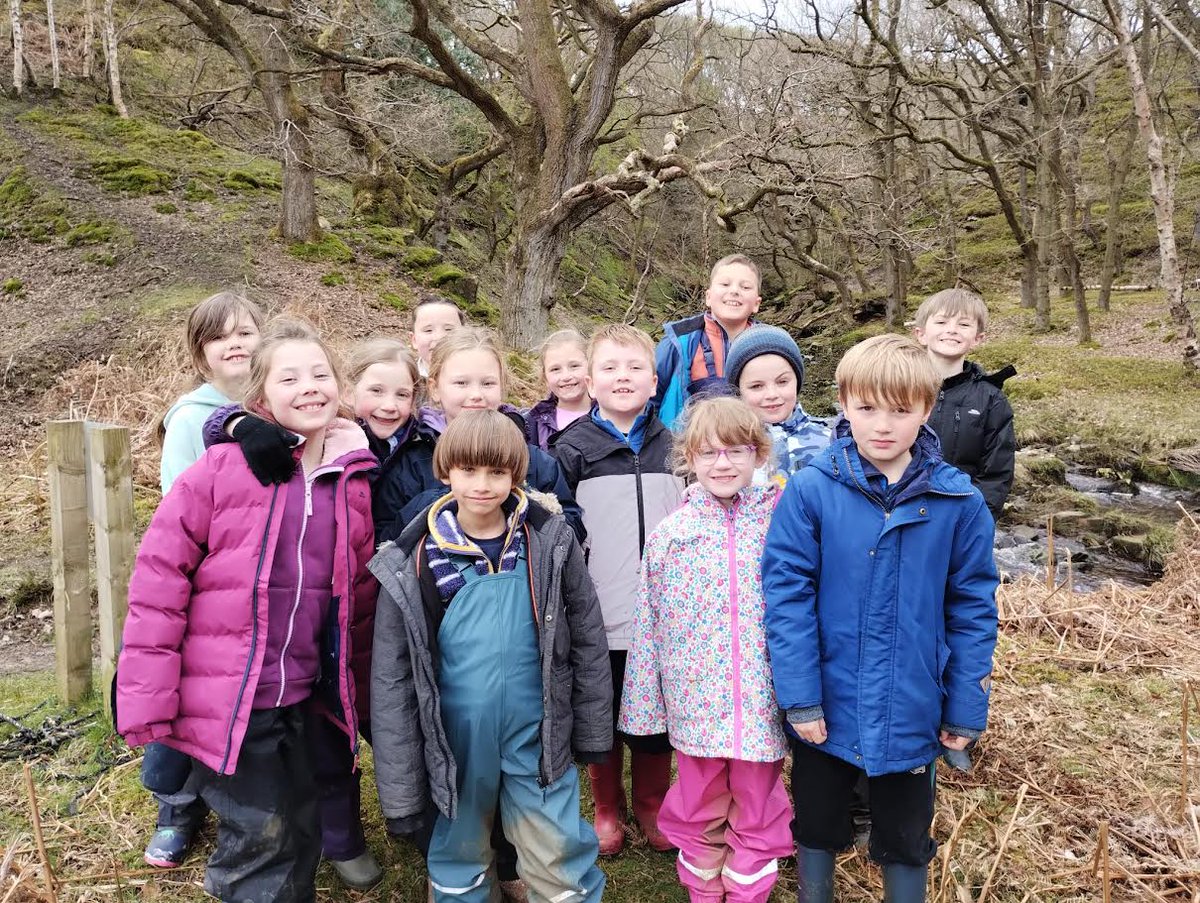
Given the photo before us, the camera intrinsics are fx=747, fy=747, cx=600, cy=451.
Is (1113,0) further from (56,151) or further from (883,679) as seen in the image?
(56,151)

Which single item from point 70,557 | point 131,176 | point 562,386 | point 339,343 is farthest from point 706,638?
point 131,176

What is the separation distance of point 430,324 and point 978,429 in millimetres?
2646

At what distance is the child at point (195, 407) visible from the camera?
2625mm

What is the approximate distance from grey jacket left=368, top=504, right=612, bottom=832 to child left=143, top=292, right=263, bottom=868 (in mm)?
846

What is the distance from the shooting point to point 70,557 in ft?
11.6

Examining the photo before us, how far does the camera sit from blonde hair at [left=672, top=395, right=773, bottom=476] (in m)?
2.40

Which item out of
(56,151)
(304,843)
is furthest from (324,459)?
(56,151)

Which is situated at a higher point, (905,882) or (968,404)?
(968,404)

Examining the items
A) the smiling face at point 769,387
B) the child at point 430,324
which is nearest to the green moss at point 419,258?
the child at point 430,324

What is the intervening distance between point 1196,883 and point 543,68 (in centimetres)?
953

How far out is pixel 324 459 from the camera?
2.39 m

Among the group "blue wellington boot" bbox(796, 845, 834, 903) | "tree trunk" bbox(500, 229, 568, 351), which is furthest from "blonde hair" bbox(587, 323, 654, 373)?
"tree trunk" bbox(500, 229, 568, 351)

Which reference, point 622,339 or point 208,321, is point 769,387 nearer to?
point 622,339

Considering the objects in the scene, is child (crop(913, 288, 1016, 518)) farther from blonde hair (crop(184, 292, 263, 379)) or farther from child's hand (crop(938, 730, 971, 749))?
blonde hair (crop(184, 292, 263, 379))
